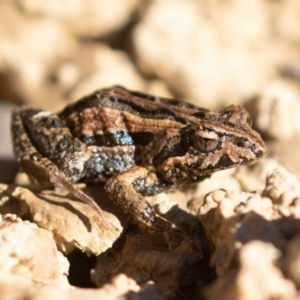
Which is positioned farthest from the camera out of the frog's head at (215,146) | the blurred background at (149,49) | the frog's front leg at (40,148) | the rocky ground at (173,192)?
the blurred background at (149,49)

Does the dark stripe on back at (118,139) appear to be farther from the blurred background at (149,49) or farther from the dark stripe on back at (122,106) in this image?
the blurred background at (149,49)

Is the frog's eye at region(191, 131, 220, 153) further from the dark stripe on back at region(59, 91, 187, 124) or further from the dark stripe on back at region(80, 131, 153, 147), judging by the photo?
the dark stripe on back at region(80, 131, 153, 147)

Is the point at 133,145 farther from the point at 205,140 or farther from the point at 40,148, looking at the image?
the point at 40,148

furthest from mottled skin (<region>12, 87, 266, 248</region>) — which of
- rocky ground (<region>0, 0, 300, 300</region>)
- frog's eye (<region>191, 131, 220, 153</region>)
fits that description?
rocky ground (<region>0, 0, 300, 300</region>)

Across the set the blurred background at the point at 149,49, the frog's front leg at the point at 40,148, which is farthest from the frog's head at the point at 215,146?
the blurred background at the point at 149,49

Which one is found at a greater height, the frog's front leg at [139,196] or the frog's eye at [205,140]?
the frog's eye at [205,140]

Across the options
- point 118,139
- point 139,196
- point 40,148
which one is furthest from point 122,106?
point 139,196

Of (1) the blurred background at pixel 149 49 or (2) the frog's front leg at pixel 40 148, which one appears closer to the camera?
(2) the frog's front leg at pixel 40 148
